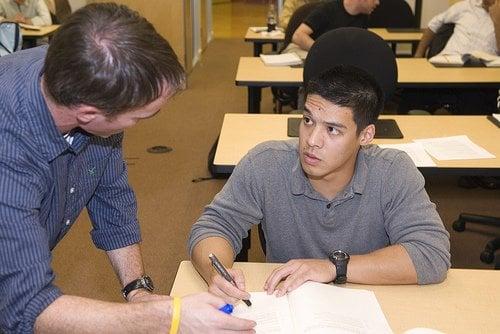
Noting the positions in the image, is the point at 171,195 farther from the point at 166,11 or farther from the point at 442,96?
the point at 166,11

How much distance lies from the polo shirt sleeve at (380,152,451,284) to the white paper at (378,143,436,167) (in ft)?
1.95

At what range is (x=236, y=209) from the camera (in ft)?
6.20

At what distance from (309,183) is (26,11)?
5.27m

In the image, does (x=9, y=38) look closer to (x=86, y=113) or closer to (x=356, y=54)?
(x=356, y=54)

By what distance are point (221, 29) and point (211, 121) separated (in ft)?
17.4

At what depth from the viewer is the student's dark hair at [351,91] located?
1.87 m

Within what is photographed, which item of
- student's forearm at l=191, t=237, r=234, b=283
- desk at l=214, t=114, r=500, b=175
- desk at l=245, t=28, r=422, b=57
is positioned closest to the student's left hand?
student's forearm at l=191, t=237, r=234, b=283

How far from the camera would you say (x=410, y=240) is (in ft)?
5.73

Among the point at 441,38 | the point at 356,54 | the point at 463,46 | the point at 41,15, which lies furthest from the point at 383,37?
the point at 41,15

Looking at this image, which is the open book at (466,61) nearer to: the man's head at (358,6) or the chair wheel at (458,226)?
the man's head at (358,6)

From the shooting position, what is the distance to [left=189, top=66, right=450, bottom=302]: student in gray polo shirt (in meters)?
1.83

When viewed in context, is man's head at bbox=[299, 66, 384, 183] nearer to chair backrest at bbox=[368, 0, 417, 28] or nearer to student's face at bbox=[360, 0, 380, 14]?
student's face at bbox=[360, 0, 380, 14]

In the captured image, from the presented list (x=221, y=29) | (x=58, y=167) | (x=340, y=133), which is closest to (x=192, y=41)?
(x=221, y=29)

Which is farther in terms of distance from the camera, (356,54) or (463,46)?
(463,46)
